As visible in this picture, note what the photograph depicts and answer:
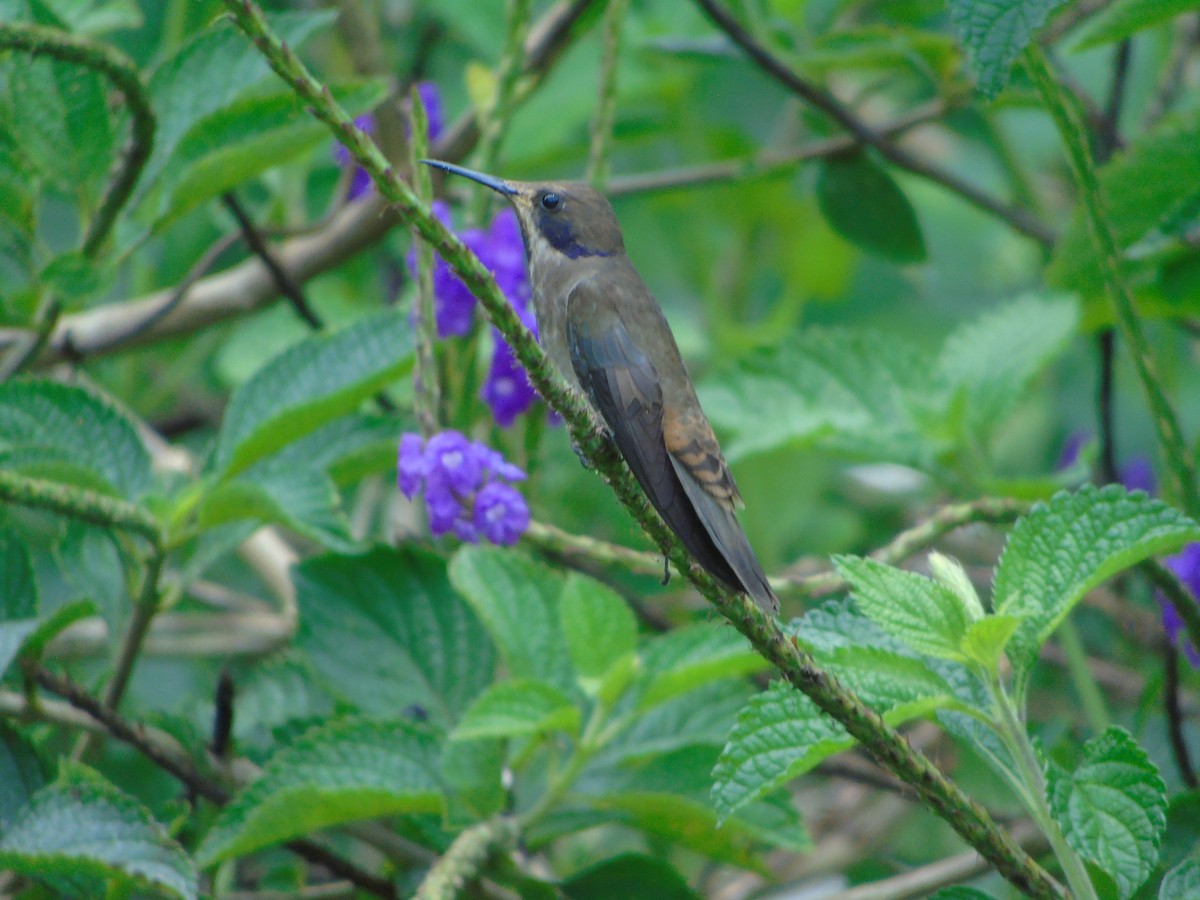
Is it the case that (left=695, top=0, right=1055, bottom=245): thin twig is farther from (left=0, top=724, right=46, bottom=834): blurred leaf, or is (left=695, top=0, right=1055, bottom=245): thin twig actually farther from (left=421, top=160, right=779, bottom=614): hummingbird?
(left=0, top=724, right=46, bottom=834): blurred leaf

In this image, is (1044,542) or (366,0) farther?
(366,0)

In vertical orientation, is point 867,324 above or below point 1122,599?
above

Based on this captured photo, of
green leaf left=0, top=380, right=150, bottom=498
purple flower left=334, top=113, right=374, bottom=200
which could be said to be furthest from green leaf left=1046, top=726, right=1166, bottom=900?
purple flower left=334, top=113, right=374, bottom=200

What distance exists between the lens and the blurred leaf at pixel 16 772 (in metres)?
1.60

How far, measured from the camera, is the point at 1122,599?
2.58 meters

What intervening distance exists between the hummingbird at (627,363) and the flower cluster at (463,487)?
0.14m

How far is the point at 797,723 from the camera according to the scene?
121 centimetres

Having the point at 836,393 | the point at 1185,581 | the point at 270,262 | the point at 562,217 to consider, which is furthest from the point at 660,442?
the point at 270,262

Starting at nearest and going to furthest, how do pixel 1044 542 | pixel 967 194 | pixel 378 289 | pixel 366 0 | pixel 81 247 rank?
pixel 1044 542 < pixel 81 247 < pixel 967 194 < pixel 366 0 < pixel 378 289

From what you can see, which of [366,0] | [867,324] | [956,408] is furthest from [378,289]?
[956,408]

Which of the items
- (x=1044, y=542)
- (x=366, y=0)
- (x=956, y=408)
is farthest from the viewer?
(x=366, y=0)

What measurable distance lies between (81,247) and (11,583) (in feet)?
1.51

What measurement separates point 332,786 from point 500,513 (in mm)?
344

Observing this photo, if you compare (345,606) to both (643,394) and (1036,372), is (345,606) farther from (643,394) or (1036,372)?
(1036,372)
